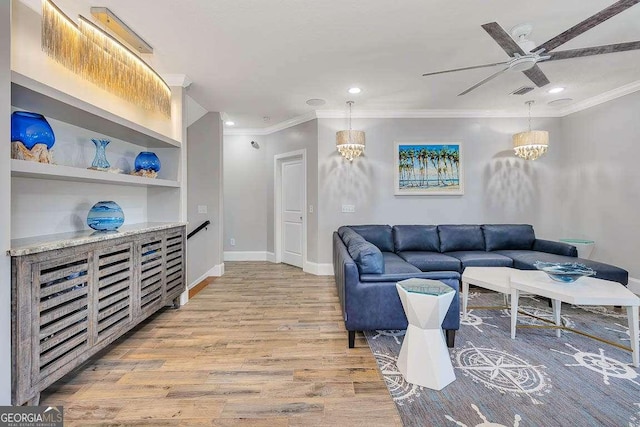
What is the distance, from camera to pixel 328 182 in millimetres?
4676

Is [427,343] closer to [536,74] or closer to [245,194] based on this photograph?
[536,74]

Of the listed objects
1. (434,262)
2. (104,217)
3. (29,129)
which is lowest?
(434,262)

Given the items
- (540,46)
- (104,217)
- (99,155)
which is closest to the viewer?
(540,46)

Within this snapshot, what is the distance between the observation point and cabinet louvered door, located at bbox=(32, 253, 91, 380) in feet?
5.20

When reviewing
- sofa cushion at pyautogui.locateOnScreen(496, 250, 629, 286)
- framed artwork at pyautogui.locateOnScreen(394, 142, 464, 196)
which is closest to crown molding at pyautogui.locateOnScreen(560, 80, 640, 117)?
framed artwork at pyautogui.locateOnScreen(394, 142, 464, 196)

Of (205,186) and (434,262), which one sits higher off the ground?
(205,186)

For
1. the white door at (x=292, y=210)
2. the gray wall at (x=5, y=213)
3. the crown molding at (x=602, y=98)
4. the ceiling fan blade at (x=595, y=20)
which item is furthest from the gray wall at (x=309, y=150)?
the crown molding at (x=602, y=98)

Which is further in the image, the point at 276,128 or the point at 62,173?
the point at 276,128

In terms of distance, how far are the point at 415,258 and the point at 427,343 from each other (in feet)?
6.44

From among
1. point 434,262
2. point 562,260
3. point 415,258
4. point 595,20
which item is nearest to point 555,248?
point 562,260

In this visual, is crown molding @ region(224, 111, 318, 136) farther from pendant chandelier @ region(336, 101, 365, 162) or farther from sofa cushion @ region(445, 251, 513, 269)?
sofa cushion @ region(445, 251, 513, 269)

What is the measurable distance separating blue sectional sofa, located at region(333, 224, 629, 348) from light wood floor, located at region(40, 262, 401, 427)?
0.38 meters

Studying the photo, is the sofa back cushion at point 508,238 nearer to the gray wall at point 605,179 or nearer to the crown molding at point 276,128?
the gray wall at point 605,179

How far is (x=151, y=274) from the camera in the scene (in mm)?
2693
